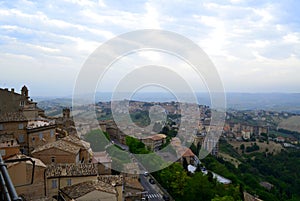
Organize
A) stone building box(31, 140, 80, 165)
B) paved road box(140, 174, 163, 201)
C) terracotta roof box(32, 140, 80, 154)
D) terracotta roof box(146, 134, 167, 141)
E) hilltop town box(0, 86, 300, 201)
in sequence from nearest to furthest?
hilltop town box(0, 86, 300, 201)
stone building box(31, 140, 80, 165)
terracotta roof box(32, 140, 80, 154)
paved road box(140, 174, 163, 201)
terracotta roof box(146, 134, 167, 141)

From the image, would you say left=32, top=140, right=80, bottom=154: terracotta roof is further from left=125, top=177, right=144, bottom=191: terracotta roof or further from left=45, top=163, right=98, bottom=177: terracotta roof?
left=125, top=177, right=144, bottom=191: terracotta roof

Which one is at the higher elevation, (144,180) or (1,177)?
(1,177)

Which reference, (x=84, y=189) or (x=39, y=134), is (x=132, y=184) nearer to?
(x=39, y=134)

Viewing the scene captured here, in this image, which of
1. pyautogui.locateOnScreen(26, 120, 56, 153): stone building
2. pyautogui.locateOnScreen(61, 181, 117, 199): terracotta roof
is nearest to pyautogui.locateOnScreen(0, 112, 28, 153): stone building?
pyautogui.locateOnScreen(26, 120, 56, 153): stone building

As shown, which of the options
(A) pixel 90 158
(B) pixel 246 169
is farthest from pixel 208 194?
(B) pixel 246 169

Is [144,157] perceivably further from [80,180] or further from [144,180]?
[80,180]

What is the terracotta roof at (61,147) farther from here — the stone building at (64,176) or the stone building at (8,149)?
the stone building at (64,176)

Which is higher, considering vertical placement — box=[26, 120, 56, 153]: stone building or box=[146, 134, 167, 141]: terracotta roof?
box=[26, 120, 56, 153]: stone building
